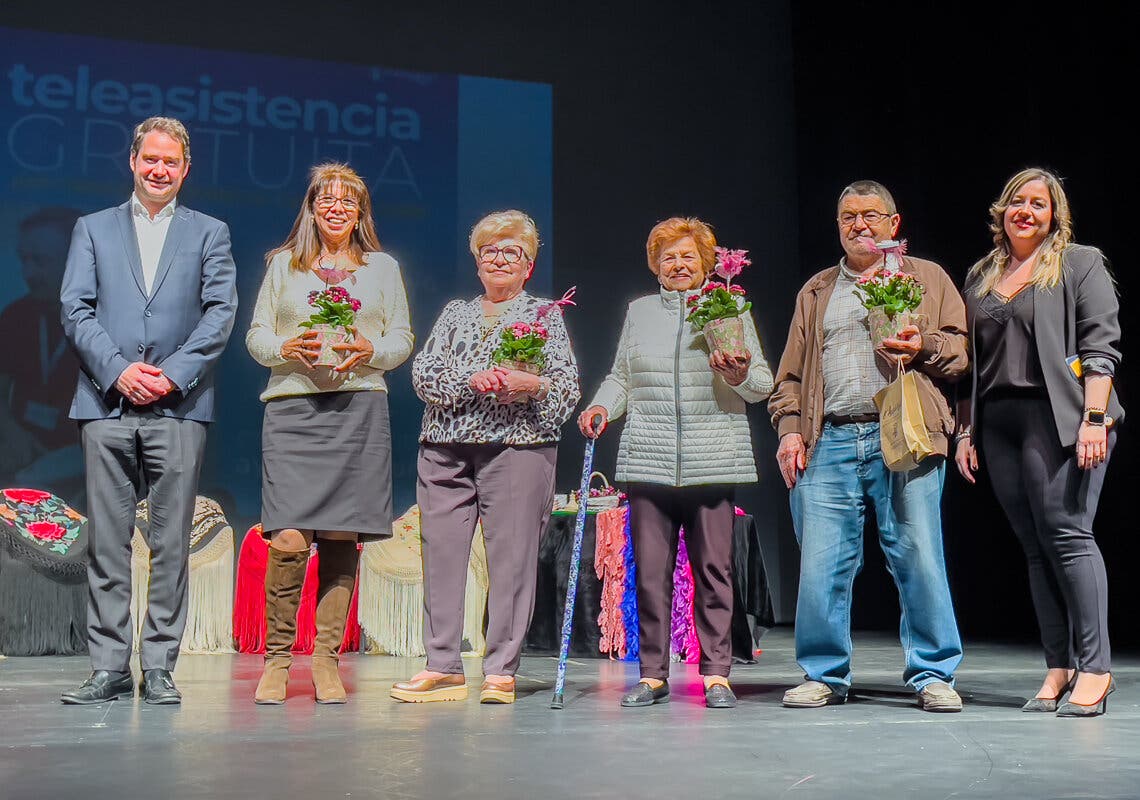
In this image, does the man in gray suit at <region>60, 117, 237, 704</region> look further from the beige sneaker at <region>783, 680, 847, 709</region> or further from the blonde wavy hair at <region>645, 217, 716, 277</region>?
the beige sneaker at <region>783, 680, 847, 709</region>

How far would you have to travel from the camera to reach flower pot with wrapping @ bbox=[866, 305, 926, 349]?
287cm

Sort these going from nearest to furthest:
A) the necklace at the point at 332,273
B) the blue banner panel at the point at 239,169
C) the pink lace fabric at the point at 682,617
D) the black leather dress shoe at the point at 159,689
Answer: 1. the black leather dress shoe at the point at 159,689
2. the necklace at the point at 332,273
3. the pink lace fabric at the point at 682,617
4. the blue banner panel at the point at 239,169

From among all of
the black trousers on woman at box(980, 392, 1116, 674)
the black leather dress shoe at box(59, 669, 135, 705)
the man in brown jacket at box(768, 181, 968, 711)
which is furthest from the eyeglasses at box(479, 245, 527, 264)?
the black leather dress shoe at box(59, 669, 135, 705)

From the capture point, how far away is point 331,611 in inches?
121

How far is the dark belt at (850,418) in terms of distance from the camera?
300cm

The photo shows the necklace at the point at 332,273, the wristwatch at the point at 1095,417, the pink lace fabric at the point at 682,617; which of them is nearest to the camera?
the wristwatch at the point at 1095,417

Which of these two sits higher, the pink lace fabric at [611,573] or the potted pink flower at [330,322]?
the potted pink flower at [330,322]

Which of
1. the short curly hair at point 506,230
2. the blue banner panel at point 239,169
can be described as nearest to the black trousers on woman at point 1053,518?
the short curly hair at point 506,230

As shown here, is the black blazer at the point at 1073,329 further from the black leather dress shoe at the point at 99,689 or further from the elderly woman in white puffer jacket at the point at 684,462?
the black leather dress shoe at the point at 99,689

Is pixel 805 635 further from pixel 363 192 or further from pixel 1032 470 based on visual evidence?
pixel 363 192

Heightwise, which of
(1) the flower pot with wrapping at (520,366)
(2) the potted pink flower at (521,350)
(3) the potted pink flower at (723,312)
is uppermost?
(3) the potted pink flower at (723,312)

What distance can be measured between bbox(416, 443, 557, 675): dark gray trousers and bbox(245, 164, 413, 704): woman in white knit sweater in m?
0.16

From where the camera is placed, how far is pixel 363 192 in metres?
3.21

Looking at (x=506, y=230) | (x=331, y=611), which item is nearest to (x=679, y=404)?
(x=506, y=230)
